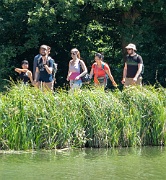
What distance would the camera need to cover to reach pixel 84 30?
77.0 ft

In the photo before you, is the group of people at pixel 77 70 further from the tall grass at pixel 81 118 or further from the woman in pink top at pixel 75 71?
the tall grass at pixel 81 118

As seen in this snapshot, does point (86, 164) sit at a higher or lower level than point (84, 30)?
lower

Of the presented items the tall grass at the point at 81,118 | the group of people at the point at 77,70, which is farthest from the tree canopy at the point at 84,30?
the tall grass at the point at 81,118

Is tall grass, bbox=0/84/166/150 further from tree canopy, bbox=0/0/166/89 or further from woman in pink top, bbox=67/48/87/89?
tree canopy, bbox=0/0/166/89

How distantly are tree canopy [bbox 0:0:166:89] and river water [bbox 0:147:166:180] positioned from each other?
8.13 m

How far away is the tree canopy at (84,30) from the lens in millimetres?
Answer: 20703

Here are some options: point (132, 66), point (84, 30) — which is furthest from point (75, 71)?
point (84, 30)

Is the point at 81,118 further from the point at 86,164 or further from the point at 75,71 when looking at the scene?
the point at 75,71

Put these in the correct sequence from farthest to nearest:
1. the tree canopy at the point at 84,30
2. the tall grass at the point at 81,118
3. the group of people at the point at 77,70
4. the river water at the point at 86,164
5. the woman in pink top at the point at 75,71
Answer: the tree canopy at the point at 84,30 → the woman in pink top at the point at 75,71 → the group of people at the point at 77,70 → the tall grass at the point at 81,118 → the river water at the point at 86,164

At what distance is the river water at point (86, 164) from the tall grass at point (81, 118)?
0.84ft

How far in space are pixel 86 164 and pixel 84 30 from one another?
12.1 m

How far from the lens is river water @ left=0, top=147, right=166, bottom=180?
10680 millimetres

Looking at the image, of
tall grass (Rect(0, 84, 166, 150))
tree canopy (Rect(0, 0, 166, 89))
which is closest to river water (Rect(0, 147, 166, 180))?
tall grass (Rect(0, 84, 166, 150))

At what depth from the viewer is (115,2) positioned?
20.3 m
